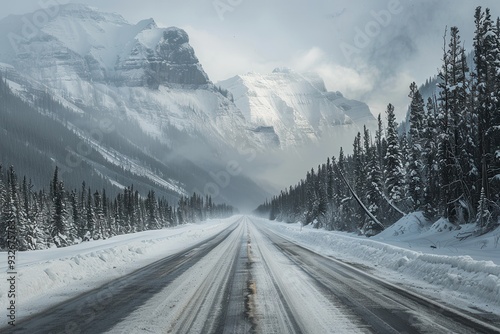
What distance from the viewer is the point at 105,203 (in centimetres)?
7506

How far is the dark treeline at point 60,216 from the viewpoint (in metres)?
44.4

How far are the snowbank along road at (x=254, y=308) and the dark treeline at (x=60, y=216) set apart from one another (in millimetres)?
20427

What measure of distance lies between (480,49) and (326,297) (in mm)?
23143

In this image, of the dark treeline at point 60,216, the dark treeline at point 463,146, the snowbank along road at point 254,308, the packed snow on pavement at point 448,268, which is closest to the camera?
the snowbank along road at point 254,308

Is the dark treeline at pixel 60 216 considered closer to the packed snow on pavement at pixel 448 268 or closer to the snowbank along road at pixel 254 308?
the snowbank along road at pixel 254 308

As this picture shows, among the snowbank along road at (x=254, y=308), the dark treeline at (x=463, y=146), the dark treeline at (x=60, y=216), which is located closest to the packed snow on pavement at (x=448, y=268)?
the snowbank along road at (x=254, y=308)

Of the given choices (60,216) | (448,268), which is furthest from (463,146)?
(60,216)

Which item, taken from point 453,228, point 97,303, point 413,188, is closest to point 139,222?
point 413,188

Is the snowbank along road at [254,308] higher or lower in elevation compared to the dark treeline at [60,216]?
lower

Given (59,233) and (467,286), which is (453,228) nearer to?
(467,286)

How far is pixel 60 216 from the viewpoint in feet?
178

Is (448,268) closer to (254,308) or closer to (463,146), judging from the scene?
(254,308)

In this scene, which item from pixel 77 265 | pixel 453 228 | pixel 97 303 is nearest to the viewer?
pixel 97 303

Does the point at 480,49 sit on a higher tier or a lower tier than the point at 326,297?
higher
